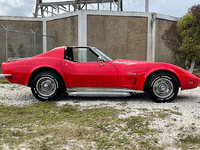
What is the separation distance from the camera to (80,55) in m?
4.48

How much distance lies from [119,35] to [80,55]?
8.41 metres

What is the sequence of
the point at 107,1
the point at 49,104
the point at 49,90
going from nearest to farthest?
1. the point at 49,104
2. the point at 49,90
3. the point at 107,1

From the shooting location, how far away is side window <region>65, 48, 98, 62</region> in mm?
4379

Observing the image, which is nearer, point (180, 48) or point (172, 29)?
point (180, 48)

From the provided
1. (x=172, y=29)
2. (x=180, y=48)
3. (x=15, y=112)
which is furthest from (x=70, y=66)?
(x=172, y=29)

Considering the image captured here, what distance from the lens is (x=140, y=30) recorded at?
12.5 meters

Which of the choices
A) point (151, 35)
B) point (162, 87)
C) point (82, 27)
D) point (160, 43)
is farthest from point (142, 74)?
point (160, 43)

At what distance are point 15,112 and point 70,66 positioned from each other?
1.49 m

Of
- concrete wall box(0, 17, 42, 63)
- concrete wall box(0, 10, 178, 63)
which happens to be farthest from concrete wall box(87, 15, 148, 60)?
concrete wall box(0, 17, 42, 63)

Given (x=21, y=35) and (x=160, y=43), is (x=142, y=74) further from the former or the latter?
(x=21, y=35)

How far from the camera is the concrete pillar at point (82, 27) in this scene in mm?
11945

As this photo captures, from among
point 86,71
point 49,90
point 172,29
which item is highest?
point 172,29

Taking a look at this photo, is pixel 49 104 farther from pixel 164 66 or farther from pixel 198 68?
pixel 198 68

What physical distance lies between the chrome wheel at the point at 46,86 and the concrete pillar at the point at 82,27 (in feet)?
26.5
